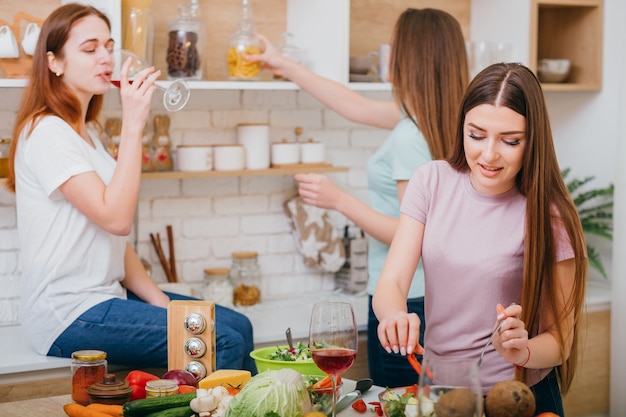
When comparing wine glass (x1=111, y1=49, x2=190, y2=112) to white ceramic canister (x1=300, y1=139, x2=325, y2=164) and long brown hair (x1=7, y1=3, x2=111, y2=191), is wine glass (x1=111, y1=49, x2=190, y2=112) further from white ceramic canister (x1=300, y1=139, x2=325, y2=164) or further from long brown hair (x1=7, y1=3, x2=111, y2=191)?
white ceramic canister (x1=300, y1=139, x2=325, y2=164)

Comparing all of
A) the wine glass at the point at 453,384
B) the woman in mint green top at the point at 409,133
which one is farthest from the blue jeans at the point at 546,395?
the wine glass at the point at 453,384

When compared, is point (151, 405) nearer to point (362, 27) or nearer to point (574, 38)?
point (362, 27)

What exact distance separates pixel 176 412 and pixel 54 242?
1.17 metres

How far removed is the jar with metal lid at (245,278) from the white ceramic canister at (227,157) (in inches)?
15.3

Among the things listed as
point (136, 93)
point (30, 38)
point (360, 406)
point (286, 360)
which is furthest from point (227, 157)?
point (360, 406)

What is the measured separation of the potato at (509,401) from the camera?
1.53 meters

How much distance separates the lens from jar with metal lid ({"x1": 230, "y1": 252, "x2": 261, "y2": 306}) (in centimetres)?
369

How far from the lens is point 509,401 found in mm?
1533

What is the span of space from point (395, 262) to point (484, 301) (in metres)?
0.23

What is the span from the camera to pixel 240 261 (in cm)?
372

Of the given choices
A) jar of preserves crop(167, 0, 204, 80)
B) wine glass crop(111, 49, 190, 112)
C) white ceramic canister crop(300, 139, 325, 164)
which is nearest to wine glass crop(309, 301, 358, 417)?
wine glass crop(111, 49, 190, 112)

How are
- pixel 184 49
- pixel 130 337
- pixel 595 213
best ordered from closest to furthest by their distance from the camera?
pixel 130 337 < pixel 184 49 < pixel 595 213

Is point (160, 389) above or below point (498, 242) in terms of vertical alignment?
below

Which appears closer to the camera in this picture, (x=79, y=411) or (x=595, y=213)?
(x=79, y=411)
